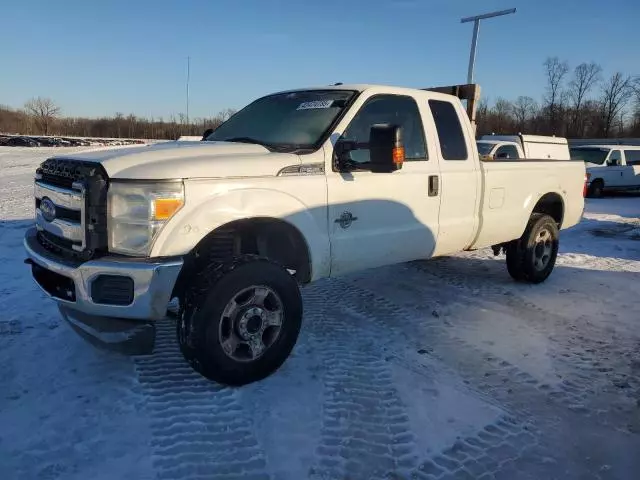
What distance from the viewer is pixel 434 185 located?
458cm

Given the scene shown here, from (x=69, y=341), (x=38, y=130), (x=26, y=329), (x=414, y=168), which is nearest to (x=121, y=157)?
(x=69, y=341)

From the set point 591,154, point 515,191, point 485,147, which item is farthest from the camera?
point 591,154

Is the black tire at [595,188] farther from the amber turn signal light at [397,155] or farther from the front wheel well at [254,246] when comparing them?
the front wheel well at [254,246]

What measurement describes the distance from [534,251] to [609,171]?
1473cm

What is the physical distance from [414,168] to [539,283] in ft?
9.00

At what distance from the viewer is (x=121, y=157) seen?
321 centimetres

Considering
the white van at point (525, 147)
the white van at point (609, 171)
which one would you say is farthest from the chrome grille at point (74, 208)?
the white van at point (609, 171)

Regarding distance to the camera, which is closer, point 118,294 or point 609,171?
point 118,294

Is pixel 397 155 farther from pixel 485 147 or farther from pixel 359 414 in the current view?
pixel 485 147

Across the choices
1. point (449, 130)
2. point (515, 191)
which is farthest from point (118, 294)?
point (515, 191)

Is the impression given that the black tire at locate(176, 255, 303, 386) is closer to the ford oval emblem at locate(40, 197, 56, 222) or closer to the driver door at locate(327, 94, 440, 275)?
the driver door at locate(327, 94, 440, 275)

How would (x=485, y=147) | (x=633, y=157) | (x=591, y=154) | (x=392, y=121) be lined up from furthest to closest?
(x=633, y=157) < (x=591, y=154) < (x=485, y=147) < (x=392, y=121)

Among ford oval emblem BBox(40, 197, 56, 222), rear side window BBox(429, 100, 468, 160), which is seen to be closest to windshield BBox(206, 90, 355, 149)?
rear side window BBox(429, 100, 468, 160)

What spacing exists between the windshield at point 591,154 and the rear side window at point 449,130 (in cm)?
1619
